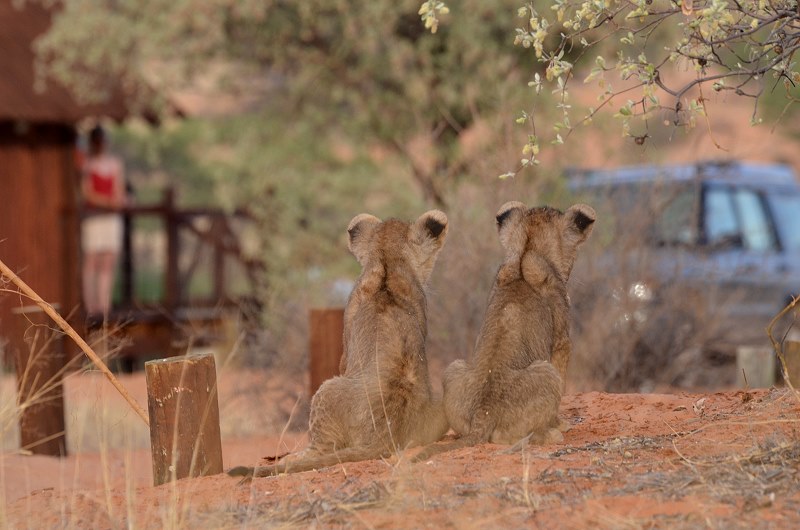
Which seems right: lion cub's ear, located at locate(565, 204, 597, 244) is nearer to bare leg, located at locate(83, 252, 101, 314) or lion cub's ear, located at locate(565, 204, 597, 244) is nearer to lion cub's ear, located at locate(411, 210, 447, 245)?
lion cub's ear, located at locate(411, 210, 447, 245)

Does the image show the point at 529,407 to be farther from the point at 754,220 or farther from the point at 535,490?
the point at 754,220

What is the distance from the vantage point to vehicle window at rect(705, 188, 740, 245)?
14.5 m

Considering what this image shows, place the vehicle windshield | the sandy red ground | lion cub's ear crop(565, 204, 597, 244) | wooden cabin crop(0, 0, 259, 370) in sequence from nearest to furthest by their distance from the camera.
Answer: the sandy red ground < lion cub's ear crop(565, 204, 597, 244) < the vehicle windshield < wooden cabin crop(0, 0, 259, 370)

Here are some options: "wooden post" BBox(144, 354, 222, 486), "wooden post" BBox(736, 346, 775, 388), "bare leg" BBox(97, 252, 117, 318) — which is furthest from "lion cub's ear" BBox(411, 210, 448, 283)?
"bare leg" BBox(97, 252, 117, 318)

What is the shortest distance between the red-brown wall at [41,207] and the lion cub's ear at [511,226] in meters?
11.2

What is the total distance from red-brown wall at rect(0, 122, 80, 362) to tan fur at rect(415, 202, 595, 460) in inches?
446

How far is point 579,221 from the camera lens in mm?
7664

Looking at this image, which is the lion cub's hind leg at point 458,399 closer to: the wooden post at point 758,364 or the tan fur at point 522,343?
the tan fur at point 522,343

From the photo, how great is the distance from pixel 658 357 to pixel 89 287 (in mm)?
9672

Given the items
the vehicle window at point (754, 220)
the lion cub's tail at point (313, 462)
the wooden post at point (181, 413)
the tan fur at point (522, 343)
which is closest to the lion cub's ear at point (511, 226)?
the tan fur at point (522, 343)

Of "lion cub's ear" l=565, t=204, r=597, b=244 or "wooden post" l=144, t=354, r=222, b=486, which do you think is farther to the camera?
"lion cub's ear" l=565, t=204, r=597, b=244

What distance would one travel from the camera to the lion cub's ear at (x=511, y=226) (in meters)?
7.68

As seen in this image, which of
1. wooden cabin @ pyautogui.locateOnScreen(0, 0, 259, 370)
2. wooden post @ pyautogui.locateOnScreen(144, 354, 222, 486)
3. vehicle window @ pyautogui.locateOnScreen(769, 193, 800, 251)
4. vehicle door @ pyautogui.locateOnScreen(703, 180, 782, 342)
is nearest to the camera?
wooden post @ pyautogui.locateOnScreen(144, 354, 222, 486)

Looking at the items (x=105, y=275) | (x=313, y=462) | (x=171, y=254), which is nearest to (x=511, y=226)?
(x=313, y=462)
